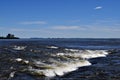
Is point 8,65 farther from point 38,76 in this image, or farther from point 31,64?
point 38,76

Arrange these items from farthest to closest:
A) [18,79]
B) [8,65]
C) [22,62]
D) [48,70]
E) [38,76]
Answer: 1. [22,62]
2. [8,65]
3. [48,70]
4. [38,76]
5. [18,79]

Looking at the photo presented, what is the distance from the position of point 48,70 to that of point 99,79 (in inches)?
177

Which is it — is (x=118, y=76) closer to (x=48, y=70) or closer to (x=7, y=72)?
(x=48, y=70)

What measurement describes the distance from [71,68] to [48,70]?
4529 mm

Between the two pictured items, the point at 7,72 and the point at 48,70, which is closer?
the point at 7,72

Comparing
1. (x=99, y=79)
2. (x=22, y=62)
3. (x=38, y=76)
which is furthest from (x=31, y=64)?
(x=99, y=79)

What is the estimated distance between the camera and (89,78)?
24.1 metres

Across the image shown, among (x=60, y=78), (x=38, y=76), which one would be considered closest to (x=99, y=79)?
(x=60, y=78)

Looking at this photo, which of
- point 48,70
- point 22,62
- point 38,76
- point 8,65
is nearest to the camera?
point 38,76

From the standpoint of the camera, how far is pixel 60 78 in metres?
23.6

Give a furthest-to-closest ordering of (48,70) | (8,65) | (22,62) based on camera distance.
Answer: (22,62), (8,65), (48,70)

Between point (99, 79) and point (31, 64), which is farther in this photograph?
point (31, 64)

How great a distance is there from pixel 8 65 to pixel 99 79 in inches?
348

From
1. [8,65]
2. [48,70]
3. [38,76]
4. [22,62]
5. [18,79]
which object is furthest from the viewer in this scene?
[22,62]
